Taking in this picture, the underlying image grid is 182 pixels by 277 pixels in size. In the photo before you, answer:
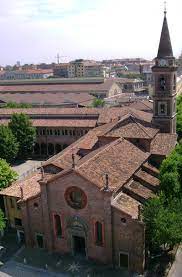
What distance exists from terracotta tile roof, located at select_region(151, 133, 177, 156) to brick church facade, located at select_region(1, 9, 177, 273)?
160 mm

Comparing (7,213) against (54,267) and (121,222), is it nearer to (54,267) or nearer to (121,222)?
(54,267)

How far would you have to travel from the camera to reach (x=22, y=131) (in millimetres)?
80750

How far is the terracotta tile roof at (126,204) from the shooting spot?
41.3 m

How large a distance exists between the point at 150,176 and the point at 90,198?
13256 mm

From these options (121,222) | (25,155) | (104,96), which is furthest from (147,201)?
(104,96)

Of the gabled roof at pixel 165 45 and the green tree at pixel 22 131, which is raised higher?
the gabled roof at pixel 165 45

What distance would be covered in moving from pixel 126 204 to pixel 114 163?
6.41m

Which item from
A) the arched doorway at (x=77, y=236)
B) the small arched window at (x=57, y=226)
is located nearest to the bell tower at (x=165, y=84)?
the arched doorway at (x=77, y=236)

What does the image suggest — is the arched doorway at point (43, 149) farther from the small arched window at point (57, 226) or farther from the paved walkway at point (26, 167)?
the small arched window at point (57, 226)

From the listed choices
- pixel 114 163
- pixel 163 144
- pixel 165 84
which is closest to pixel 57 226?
pixel 114 163

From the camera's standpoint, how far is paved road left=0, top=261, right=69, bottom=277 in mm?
42500

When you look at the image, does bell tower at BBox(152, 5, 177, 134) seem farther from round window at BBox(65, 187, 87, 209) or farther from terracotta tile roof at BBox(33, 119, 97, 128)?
round window at BBox(65, 187, 87, 209)

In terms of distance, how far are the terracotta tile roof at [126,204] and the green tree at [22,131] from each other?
4078cm

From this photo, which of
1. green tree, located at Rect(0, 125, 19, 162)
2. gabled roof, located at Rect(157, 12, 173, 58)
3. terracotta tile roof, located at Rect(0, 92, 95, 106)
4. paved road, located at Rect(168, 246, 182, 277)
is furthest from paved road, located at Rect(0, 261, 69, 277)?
terracotta tile roof, located at Rect(0, 92, 95, 106)
